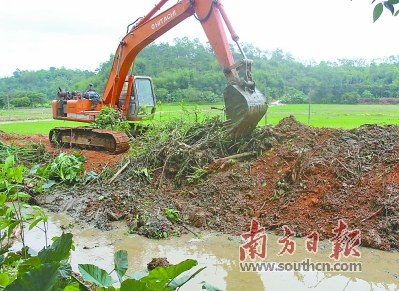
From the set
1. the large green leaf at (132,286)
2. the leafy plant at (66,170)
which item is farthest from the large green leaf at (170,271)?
the leafy plant at (66,170)

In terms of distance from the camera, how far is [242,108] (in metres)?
7.07

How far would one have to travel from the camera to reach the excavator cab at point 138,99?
34.3ft

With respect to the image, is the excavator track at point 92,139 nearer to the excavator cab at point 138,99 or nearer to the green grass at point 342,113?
the excavator cab at point 138,99

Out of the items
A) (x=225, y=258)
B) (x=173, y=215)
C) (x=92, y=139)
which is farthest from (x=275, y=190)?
(x=92, y=139)

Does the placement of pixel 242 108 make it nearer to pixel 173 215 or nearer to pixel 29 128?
pixel 173 215

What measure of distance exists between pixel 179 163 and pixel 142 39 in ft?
12.0

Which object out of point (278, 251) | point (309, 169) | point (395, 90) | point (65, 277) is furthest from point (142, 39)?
point (395, 90)

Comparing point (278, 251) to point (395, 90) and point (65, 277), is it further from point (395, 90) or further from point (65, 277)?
point (395, 90)

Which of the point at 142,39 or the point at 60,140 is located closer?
the point at 142,39

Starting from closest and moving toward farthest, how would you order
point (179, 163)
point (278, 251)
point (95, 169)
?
point (278, 251) < point (179, 163) < point (95, 169)

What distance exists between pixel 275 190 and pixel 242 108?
68.4 inches

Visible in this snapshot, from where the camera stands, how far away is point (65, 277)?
1.36m

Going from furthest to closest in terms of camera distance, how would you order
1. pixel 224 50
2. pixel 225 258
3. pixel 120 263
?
pixel 224 50, pixel 225 258, pixel 120 263

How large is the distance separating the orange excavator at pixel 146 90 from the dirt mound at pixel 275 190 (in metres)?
0.76
